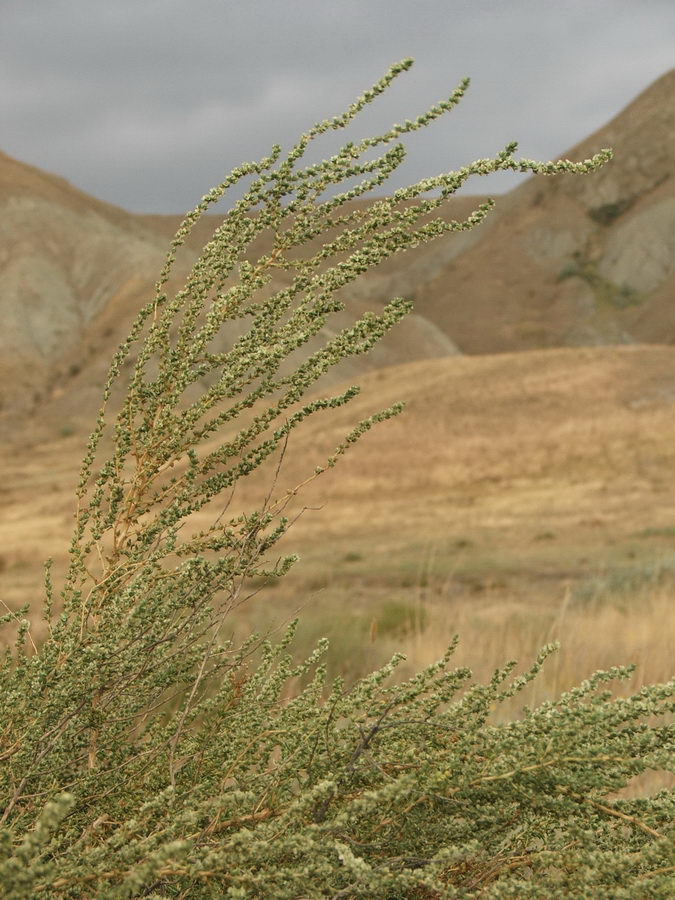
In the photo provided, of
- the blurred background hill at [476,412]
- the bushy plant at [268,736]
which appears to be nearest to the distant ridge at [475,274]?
the blurred background hill at [476,412]

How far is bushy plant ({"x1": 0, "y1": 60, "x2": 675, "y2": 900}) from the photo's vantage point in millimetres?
1823

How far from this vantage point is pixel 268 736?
2387 millimetres

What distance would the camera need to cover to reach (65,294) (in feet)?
269

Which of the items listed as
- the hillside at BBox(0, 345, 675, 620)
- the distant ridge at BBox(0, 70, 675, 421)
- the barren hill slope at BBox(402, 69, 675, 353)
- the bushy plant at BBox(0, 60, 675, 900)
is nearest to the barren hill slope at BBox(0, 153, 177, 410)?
the distant ridge at BBox(0, 70, 675, 421)

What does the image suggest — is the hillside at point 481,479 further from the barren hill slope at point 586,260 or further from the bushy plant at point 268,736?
the barren hill slope at point 586,260

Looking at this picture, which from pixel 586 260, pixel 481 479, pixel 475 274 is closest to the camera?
pixel 481 479

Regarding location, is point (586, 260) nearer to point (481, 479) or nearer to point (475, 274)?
point (475, 274)

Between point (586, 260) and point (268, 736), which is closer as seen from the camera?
point (268, 736)

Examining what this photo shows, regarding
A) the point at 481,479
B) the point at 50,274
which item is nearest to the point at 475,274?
the point at 50,274

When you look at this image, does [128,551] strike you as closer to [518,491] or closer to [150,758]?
[150,758]

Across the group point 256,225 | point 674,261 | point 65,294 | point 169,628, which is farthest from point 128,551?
point 674,261

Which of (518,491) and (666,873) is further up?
(666,873)

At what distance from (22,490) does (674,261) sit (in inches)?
2596

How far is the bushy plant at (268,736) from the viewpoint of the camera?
1.82 m
